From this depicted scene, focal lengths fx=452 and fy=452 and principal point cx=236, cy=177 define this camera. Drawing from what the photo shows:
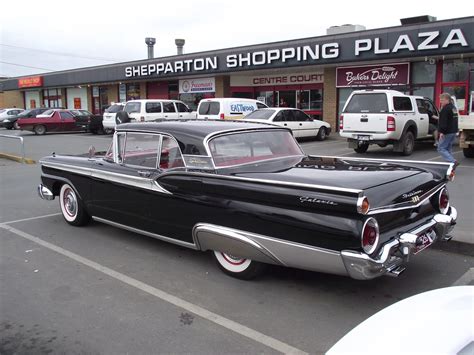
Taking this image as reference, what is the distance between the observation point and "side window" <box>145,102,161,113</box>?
21.2 m

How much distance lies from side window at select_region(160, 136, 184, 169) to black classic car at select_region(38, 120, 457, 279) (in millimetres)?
12

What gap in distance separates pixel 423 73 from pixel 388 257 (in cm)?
1682

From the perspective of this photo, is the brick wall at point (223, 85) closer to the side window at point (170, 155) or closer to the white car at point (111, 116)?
the white car at point (111, 116)

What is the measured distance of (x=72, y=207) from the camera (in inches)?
251

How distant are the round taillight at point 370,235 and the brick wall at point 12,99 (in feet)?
151

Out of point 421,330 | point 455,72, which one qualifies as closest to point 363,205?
point 421,330

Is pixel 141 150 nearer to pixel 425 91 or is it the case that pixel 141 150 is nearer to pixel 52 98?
pixel 425 91

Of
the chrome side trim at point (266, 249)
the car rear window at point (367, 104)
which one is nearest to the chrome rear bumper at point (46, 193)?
the chrome side trim at point (266, 249)

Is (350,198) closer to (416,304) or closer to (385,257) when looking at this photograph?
(385,257)

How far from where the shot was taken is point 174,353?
3.14 m

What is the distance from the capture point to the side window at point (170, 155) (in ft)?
16.0

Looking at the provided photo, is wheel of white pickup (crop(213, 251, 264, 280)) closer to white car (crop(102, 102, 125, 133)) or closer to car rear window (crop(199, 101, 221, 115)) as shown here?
car rear window (crop(199, 101, 221, 115))

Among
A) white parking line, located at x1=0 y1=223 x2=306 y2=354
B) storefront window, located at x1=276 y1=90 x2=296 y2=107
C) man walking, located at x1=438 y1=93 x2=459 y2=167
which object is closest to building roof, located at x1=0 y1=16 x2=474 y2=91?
storefront window, located at x1=276 y1=90 x2=296 y2=107

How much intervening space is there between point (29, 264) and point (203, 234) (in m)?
2.08
